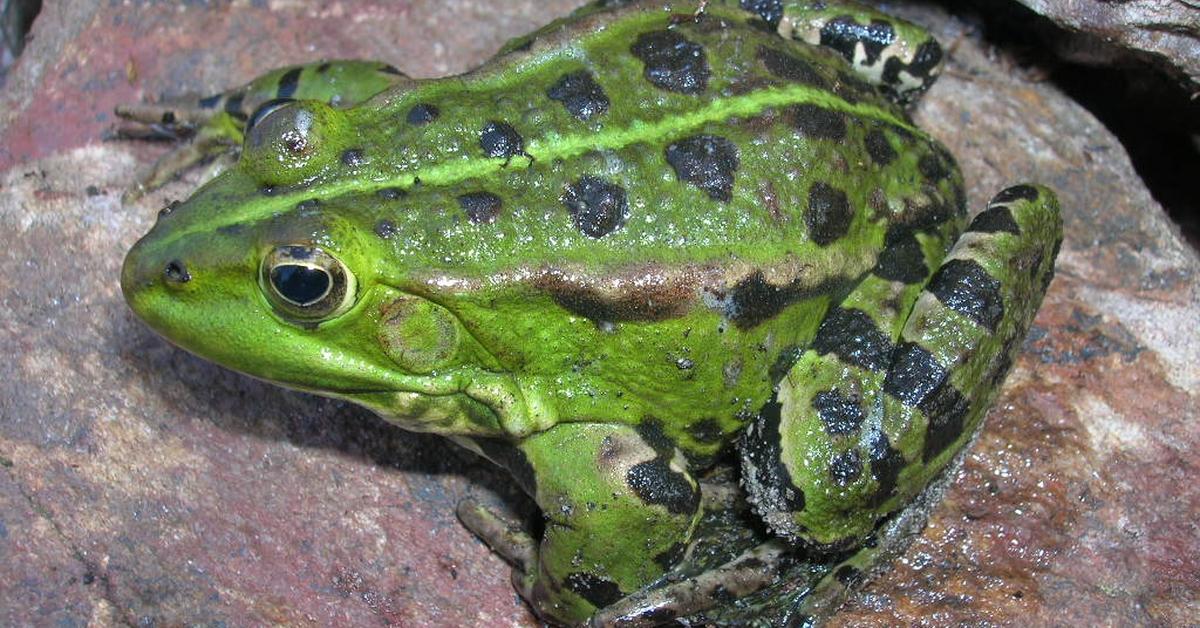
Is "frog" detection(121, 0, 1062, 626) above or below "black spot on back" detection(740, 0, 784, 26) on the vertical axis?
below

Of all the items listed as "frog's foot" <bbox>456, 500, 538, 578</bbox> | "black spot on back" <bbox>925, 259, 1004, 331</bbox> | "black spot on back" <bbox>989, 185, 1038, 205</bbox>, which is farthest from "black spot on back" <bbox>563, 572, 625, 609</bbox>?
"black spot on back" <bbox>989, 185, 1038, 205</bbox>

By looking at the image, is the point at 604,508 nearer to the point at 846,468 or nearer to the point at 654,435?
the point at 654,435

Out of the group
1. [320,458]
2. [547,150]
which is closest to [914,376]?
[547,150]

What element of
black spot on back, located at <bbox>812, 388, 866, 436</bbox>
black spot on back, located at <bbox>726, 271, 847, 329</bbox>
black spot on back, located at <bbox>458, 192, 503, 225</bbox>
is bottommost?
black spot on back, located at <bbox>812, 388, 866, 436</bbox>

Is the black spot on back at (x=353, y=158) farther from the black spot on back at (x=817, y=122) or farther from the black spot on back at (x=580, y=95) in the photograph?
the black spot on back at (x=817, y=122)

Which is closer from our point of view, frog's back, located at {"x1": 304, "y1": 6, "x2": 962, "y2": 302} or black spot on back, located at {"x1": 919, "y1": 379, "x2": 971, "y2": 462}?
frog's back, located at {"x1": 304, "y1": 6, "x2": 962, "y2": 302}

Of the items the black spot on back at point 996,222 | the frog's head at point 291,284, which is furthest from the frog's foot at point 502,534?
the black spot on back at point 996,222

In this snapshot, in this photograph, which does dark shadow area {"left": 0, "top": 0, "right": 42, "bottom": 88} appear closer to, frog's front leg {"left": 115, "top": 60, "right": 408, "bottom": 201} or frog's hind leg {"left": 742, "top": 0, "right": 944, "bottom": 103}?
frog's front leg {"left": 115, "top": 60, "right": 408, "bottom": 201}

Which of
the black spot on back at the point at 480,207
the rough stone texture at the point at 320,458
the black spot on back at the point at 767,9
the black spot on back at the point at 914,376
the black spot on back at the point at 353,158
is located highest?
the black spot on back at the point at 767,9
